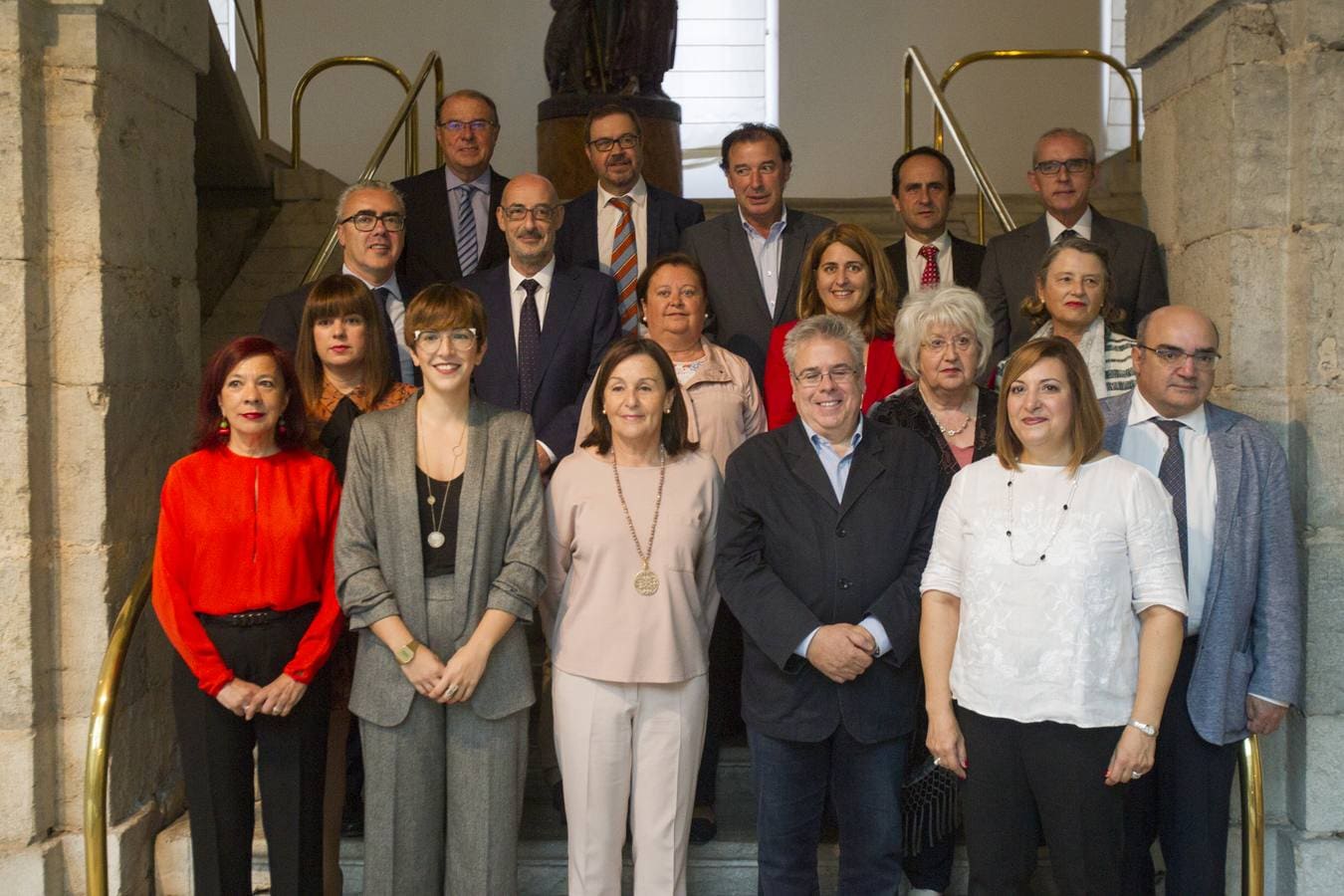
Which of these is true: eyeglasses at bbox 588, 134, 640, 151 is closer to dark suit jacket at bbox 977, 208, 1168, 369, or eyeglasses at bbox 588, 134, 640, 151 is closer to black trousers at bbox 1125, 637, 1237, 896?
dark suit jacket at bbox 977, 208, 1168, 369

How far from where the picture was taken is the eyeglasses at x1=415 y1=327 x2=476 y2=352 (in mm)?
3234

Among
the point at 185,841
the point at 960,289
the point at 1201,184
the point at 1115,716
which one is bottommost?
the point at 185,841

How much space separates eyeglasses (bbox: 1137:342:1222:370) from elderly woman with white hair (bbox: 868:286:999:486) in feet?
1.39

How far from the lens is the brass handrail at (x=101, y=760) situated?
3.32 m

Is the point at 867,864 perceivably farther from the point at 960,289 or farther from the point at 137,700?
the point at 137,700

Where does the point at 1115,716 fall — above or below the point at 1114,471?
below

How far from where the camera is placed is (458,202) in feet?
15.9

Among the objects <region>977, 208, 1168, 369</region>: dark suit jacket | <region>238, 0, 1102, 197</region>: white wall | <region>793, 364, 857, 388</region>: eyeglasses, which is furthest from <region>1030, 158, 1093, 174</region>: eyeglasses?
<region>238, 0, 1102, 197</region>: white wall

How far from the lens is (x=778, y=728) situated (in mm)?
3223

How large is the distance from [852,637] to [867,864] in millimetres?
550

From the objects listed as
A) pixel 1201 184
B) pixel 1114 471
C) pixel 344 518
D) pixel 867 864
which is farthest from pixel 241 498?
pixel 1201 184

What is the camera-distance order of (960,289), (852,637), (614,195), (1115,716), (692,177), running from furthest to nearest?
(692,177) < (614,195) < (960,289) < (852,637) < (1115,716)

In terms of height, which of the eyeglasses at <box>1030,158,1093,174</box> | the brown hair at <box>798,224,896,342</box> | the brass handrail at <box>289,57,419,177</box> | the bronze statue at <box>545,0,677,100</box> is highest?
the bronze statue at <box>545,0,677,100</box>

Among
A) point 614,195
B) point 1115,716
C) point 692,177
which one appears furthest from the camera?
point 692,177
